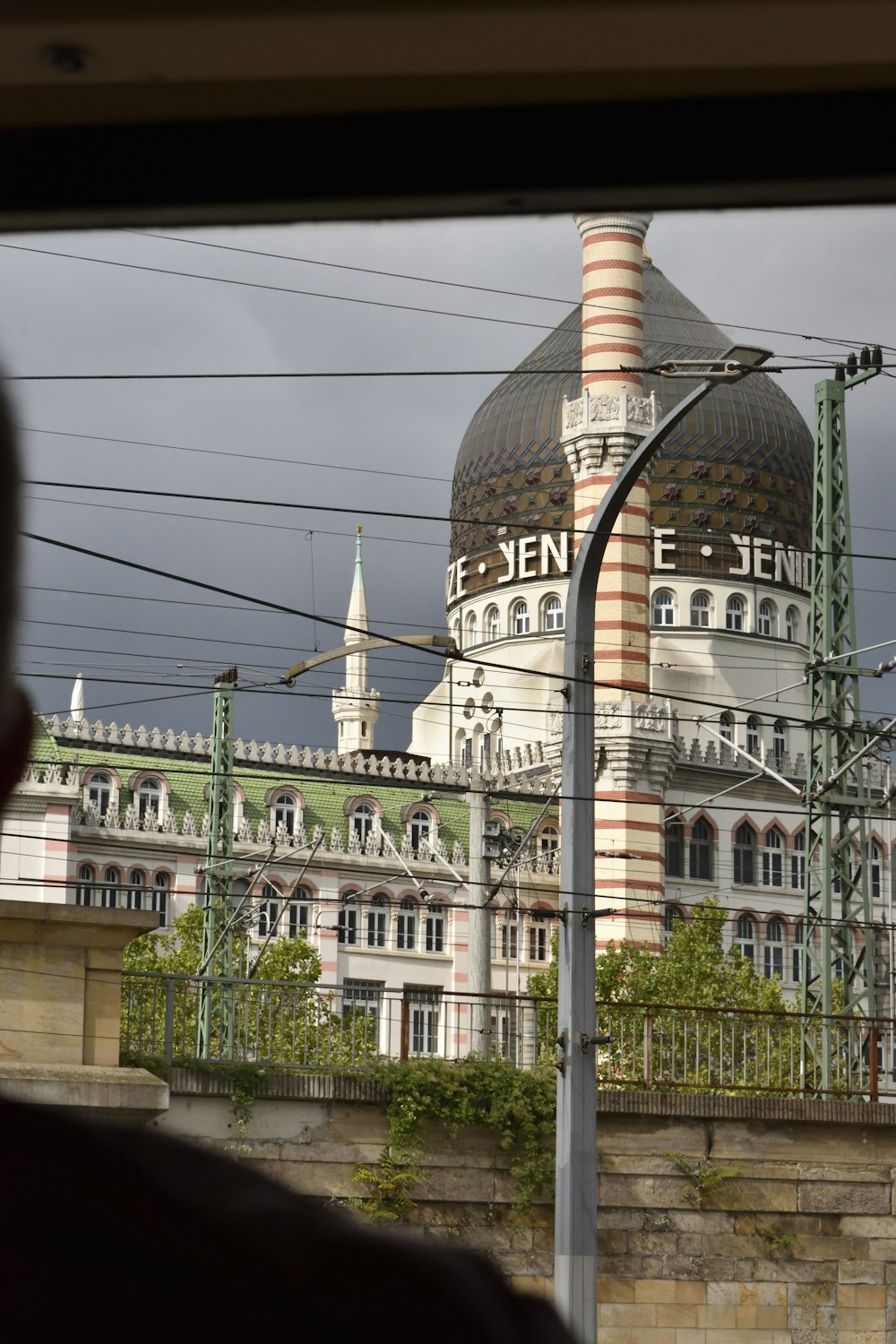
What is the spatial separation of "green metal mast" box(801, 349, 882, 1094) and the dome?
42.4 m

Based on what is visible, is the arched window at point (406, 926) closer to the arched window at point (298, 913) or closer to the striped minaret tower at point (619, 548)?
the arched window at point (298, 913)

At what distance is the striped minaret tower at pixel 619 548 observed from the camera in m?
38.5

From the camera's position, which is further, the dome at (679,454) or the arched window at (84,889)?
the dome at (679,454)

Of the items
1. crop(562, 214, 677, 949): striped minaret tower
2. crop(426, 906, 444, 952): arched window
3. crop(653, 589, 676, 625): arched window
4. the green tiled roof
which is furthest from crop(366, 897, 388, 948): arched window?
crop(653, 589, 676, 625): arched window

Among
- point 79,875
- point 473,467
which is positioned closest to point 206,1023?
point 79,875

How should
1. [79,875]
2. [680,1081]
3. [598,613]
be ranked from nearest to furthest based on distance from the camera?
1. [680,1081]
2. [598,613]
3. [79,875]

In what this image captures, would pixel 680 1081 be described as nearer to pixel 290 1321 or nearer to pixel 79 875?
pixel 290 1321

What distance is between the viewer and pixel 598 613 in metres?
40.6

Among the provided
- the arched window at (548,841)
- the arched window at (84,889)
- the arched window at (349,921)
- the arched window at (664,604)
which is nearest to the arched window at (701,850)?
the arched window at (548,841)

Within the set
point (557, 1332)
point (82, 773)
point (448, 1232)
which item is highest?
point (82, 773)

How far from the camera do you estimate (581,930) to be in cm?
1248

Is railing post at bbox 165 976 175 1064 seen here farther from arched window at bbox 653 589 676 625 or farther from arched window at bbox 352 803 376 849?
arched window at bbox 653 589 676 625

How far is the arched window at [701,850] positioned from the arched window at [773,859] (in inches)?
76.9

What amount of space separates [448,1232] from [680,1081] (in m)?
2.71
